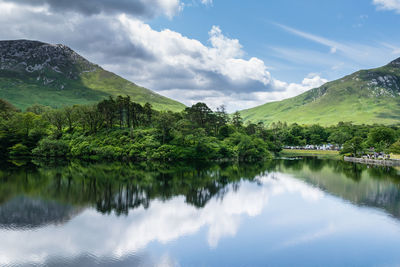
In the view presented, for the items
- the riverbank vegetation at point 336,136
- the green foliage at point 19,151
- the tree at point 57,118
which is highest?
the tree at point 57,118

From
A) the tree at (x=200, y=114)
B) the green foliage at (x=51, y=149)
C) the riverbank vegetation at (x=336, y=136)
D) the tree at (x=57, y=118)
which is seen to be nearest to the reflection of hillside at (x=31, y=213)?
the green foliage at (x=51, y=149)

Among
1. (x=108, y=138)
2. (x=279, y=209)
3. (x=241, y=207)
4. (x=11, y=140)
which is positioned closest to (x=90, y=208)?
(x=241, y=207)

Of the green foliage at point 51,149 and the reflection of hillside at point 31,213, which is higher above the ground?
the green foliage at point 51,149

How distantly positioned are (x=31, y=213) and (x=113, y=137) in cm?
4825

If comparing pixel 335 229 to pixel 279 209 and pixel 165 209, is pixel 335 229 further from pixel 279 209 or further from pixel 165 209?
pixel 165 209

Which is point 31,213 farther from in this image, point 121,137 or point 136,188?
point 121,137

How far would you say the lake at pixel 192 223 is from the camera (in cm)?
1683

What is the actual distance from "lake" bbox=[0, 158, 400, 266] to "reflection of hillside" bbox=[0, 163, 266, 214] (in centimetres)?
11

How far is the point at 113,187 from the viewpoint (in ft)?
114

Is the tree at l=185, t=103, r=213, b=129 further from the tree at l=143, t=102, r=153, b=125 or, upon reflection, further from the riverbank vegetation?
the riverbank vegetation

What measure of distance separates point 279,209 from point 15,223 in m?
22.2

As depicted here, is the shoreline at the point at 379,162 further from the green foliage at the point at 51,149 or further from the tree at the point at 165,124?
the green foliage at the point at 51,149

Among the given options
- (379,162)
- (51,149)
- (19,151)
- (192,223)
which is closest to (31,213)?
(192,223)

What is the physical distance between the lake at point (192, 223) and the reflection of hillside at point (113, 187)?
0.11 m
